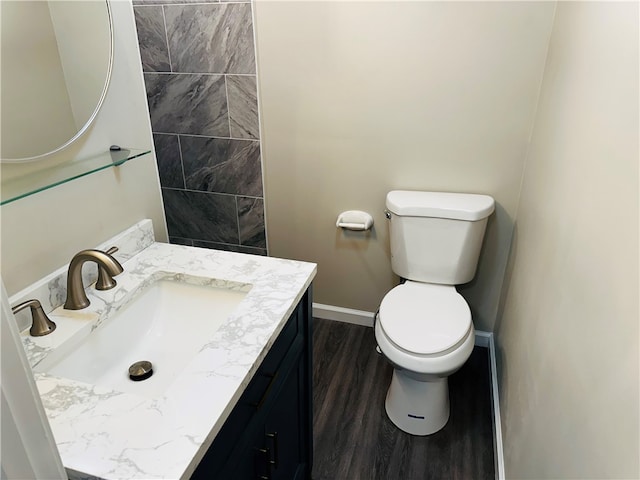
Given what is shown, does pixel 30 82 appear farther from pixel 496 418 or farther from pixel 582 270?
pixel 496 418

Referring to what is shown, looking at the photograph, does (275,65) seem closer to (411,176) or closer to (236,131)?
(236,131)

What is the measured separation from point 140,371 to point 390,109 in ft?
4.90

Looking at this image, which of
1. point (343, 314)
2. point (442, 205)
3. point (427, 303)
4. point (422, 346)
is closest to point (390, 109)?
point (442, 205)

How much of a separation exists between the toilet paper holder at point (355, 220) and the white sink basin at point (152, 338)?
109 cm

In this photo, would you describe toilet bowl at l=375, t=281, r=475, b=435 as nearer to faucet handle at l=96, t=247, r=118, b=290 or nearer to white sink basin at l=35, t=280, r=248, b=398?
white sink basin at l=35, t=280, r=248, b=398

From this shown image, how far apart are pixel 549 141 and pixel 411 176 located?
2.19ft

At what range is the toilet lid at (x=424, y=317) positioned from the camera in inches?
67.6

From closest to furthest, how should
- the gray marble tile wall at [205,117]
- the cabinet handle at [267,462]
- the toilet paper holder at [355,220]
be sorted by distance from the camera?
the cabinet handle at [267,462], the gray marble tile wall at [205,117], the toilet paper holder at [355,220]

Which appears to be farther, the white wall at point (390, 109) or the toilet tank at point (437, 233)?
the toilet tank at point (437, 233)

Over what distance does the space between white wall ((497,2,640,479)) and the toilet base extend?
0.28 m

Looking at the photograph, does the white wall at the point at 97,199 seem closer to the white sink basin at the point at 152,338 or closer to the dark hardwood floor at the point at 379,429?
the white sink basin at the point at 152,338

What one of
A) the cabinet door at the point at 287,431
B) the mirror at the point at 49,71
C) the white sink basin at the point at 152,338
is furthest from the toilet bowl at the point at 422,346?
the mirror at the point at 49,71

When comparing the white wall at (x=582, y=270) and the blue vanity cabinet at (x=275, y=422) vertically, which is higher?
the white wall at (x=582, y=270)

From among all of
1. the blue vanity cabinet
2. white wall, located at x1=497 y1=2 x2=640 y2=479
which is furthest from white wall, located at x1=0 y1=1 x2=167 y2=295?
white wall, located at x1=497 y1=2 x2=640 y2=479
